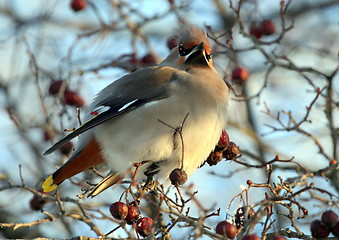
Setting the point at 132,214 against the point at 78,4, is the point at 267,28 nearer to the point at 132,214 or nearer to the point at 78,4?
the point at 78,4

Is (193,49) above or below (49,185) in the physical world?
above

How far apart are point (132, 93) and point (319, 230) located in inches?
72.2

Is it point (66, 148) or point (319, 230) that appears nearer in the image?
point (319, 230)

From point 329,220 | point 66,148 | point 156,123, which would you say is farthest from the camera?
point 66,148

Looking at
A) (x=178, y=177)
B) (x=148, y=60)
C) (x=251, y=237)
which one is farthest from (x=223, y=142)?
(x=148, y=60)

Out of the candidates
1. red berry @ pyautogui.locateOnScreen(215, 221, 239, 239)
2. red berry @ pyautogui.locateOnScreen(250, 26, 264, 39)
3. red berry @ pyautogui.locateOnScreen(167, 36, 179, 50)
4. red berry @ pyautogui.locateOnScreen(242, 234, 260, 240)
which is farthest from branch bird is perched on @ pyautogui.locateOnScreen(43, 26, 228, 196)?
red berry @ pyautogui.locateOnScreen(242, 234, 260, 240)

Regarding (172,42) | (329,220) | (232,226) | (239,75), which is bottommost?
(232,226)

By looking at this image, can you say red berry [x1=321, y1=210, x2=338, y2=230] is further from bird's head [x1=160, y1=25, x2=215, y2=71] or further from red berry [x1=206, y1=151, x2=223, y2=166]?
bird's head [x1=160, y1=25, x2=215, y2=71]

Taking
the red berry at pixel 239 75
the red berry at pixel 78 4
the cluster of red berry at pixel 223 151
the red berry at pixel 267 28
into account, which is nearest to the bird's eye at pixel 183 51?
the red berry at pixel 239 75

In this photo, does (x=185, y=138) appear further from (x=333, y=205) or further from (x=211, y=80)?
(x=333, y=205)

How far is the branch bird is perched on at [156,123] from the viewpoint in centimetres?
410

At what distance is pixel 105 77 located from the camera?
520 cm

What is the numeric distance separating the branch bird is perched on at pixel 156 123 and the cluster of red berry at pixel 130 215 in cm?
63

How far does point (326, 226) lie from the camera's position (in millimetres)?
3031
